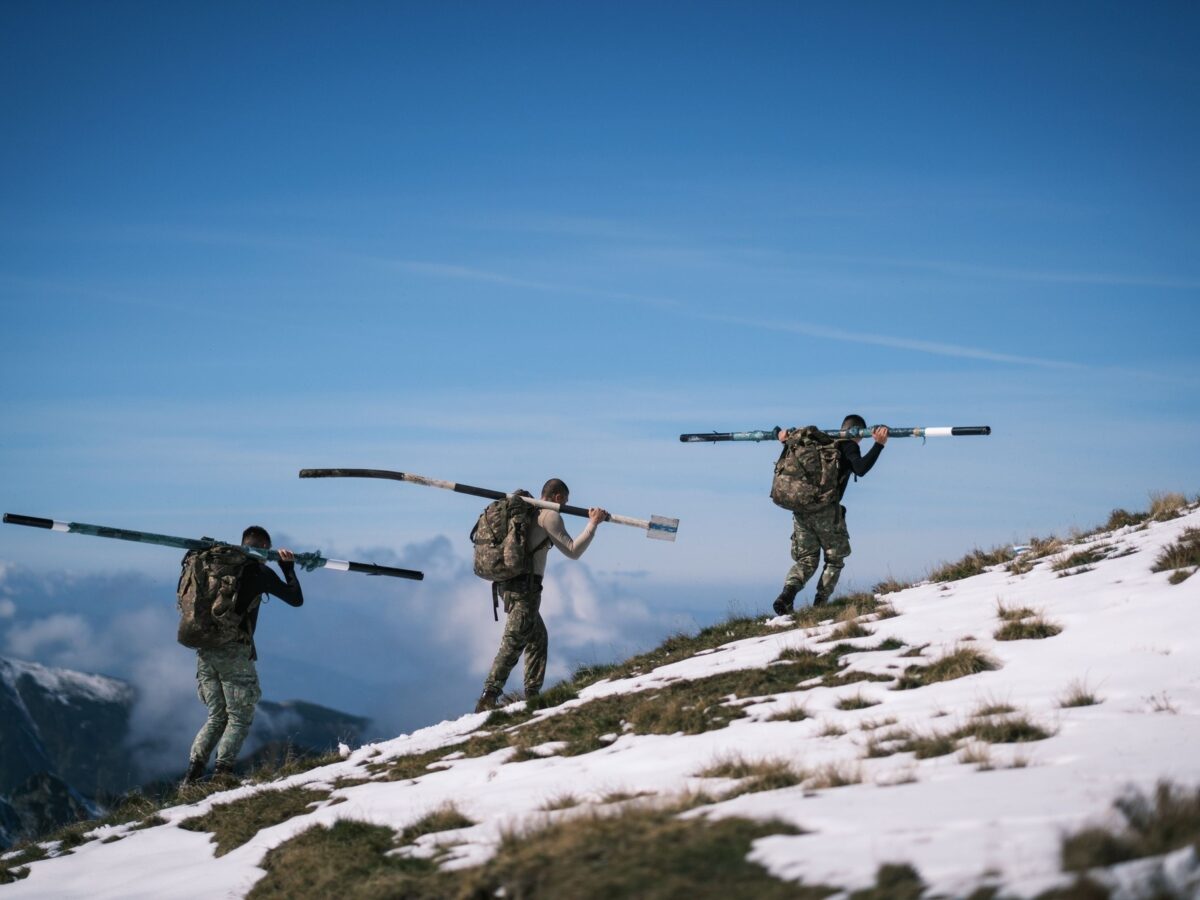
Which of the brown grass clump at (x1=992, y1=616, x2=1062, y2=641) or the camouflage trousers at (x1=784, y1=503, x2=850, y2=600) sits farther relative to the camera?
the camouflage trousers at (x1=784, y1=503, x2=850, y2=600)

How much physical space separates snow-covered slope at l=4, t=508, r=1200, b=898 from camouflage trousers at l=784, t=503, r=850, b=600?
1506mm

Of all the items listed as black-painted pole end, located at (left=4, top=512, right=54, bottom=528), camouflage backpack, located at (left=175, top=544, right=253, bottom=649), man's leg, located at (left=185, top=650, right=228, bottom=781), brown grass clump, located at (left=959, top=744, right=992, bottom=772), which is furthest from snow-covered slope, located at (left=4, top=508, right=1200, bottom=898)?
black-painted pole end, located at (left=4, top=512, right=54, bottom=528)

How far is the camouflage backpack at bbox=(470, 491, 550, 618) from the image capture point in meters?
14.8

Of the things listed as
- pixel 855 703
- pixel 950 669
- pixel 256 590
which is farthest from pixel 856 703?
pixel 256 590

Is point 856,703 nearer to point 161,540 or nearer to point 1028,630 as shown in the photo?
point 1028,630

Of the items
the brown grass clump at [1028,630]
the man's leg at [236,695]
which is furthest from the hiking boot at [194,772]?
the brown grass clump at [1028,630]

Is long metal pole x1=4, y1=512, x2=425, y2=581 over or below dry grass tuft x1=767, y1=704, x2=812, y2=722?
over

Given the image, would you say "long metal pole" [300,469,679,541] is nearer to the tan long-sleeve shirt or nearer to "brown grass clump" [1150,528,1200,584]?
the tan long-sleeve shirt

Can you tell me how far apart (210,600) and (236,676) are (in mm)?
1127

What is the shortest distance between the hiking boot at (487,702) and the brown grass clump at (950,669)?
6.52m

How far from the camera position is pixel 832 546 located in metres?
16.6

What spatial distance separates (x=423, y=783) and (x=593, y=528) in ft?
16.6

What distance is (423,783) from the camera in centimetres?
1071

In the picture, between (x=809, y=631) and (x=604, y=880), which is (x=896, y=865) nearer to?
(x=604, y=880)
